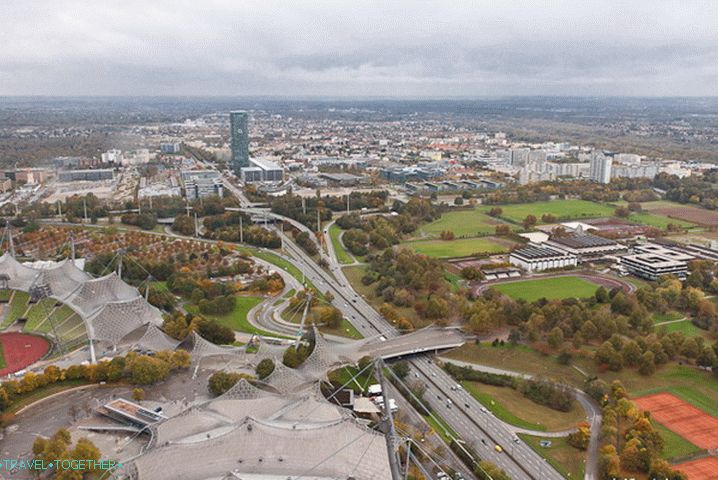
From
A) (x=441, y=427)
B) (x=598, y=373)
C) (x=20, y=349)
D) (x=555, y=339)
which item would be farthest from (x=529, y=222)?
(x=20, y=349)

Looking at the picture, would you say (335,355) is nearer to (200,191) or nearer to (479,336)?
(479,336)

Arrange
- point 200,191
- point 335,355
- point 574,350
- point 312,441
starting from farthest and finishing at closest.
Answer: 1. point 200,191
2. point 574,350
3. point 335,355
4. point 312,441

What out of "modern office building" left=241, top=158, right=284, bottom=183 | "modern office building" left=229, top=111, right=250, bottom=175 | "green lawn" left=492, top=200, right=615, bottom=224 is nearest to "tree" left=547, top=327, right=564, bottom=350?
"green lawn" left=492, top=200, right=615, bottom=224

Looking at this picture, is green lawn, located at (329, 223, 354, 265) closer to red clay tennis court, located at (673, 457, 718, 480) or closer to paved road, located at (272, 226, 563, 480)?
paved road, located at (272, 226, 563, 480)

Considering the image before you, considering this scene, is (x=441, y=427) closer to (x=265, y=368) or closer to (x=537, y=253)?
(x=265, y=368)

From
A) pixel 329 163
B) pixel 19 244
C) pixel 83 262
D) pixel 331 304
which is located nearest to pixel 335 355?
pixel 331 304

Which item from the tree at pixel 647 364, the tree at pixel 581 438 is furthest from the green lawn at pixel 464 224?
the tree at pixel 581 438

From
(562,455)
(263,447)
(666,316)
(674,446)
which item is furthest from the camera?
(666,316)
